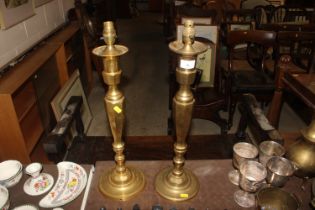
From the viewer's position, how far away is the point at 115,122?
896mm

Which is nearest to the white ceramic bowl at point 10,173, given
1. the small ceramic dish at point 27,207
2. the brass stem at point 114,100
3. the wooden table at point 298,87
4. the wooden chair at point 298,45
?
the small ceramic dish at point 27,207

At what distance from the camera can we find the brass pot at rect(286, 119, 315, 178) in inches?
40.1

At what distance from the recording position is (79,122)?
1.76 m

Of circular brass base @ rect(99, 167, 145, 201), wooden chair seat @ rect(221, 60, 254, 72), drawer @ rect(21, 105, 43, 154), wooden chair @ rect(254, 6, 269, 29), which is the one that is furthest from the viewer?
wooden chair @ rect(254, 6, 269, 29)

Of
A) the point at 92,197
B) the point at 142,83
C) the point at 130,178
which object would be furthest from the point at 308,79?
the point at 142,83

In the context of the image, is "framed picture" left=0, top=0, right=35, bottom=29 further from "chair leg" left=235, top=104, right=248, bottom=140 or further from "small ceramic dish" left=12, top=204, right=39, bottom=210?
"chair leg" left=235, top=104, right=248, bottom=140

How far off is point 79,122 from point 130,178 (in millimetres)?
849

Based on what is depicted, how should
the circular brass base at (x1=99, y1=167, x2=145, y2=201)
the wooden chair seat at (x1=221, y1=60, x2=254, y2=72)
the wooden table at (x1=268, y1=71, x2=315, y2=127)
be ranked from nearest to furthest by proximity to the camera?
1. the circular brass base at (x1=99, y1=167, x2=145, y2=201)
2. the wooden table at (x1=268, y1=71, x2=315, y2=127)
3. the wooden chair seat at (x1=221, y1=60, x2=254, y2=72)

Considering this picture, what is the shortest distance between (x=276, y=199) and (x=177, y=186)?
339 millimetres

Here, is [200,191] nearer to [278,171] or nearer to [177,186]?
[177,186]

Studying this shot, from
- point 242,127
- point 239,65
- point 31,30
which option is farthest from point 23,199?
point 239,65

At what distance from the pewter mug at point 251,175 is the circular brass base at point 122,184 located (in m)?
0.37

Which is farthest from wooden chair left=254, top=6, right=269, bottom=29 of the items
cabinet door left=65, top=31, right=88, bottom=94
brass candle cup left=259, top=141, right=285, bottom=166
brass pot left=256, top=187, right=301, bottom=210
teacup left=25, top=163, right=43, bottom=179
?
teacup left=25, top=163, right=43, bottom=179

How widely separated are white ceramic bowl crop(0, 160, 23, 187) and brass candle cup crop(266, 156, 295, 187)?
922 millimetres
